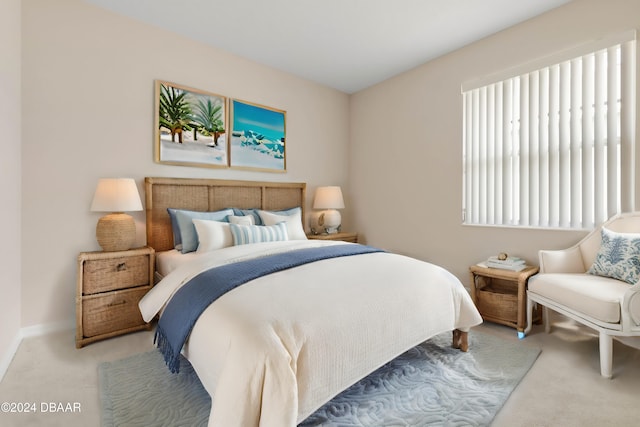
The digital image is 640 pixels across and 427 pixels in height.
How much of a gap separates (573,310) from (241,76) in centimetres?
372

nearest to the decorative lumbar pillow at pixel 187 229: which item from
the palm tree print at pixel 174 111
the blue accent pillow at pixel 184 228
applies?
the blue accent pillow at pixel 184 228

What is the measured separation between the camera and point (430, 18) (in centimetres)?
271

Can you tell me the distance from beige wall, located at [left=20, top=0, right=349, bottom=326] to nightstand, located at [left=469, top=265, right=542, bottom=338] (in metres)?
3.00

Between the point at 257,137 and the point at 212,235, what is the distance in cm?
152

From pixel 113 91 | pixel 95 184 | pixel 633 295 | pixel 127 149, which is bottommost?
pixel 633 295

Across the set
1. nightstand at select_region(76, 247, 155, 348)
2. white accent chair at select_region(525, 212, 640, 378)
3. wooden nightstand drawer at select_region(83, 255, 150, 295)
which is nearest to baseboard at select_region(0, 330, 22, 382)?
nightstand at select_region(76, 247, 155, 348)

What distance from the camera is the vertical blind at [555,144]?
92.2 inches

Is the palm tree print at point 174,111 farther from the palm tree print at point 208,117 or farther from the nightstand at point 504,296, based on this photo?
the nightstand at point 504,296

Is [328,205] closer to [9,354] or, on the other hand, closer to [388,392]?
[388,392]

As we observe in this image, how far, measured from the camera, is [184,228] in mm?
2695

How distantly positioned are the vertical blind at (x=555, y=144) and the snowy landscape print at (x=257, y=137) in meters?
2.17

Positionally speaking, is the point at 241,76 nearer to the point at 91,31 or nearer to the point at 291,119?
the point at 291,119

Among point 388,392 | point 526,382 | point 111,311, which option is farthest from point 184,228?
point 526,382

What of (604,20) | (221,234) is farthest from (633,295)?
(221,234)
